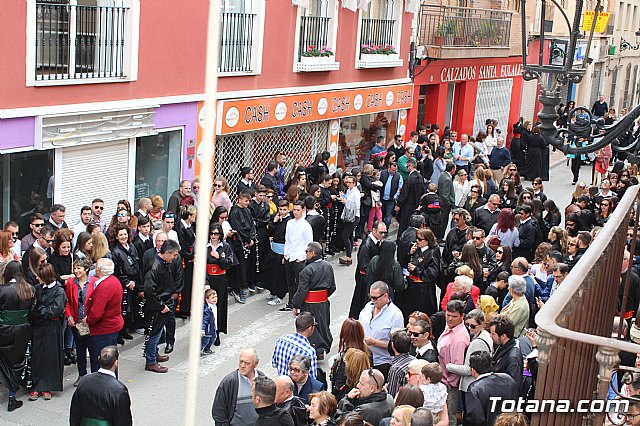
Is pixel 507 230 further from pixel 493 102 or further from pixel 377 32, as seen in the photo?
pixel 493 102

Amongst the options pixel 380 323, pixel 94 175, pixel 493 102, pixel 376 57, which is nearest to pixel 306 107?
pixel 376 57

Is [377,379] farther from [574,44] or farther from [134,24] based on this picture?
[134,24]

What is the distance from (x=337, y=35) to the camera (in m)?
20.3

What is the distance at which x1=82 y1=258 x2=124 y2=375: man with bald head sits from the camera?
9.53 meters

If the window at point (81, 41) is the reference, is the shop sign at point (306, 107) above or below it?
below

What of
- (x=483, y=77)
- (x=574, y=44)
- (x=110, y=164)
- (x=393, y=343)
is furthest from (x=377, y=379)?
(x=483, y=77)

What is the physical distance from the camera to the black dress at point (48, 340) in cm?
937

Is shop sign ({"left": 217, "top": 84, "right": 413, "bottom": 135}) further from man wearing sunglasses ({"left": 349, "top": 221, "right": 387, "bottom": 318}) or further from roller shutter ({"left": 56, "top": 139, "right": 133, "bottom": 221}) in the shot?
man wearing sunglasses ({"left": 349, "top": 221, "right": 387, "bottom": 318})

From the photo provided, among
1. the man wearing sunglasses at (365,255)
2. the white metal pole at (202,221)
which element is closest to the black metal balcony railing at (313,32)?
the man wearing sunglasses at (365,255)

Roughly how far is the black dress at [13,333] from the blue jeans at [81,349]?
0.61 metres

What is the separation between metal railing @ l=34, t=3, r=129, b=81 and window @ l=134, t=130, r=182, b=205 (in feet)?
4.93

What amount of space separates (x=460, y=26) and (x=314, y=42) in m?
7.24

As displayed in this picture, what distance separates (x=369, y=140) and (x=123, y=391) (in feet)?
53.9

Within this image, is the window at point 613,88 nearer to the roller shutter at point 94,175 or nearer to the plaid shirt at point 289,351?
the roller shutter at point 94,175
